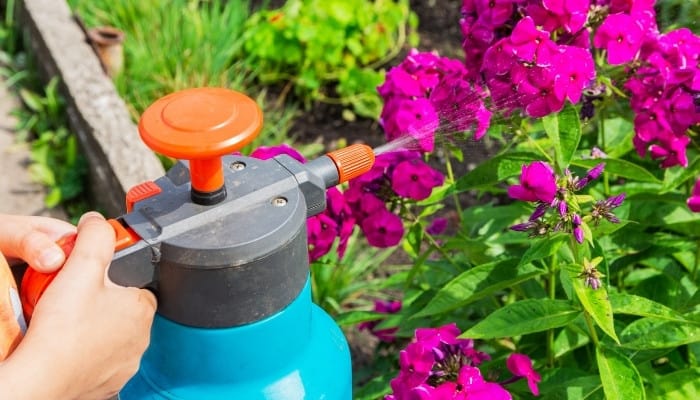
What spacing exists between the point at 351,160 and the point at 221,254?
0.74 feet

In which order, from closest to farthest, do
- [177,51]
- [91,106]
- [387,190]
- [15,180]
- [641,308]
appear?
[641,308], [387,190], [91,106], [15,180], [177,51]

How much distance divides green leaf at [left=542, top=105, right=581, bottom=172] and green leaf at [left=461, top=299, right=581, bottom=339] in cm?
21

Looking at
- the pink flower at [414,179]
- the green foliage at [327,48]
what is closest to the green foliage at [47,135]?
the green foliage at [327,48]

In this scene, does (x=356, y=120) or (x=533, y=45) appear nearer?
(x=533, y=45)

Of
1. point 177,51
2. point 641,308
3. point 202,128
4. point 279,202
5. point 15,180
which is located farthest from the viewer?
point 177,51

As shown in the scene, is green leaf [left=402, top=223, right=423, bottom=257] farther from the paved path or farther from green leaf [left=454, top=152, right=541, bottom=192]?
the paved path

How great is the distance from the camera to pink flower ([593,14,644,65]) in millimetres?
1400

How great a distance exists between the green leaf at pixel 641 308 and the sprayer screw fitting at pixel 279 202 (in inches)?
22.3

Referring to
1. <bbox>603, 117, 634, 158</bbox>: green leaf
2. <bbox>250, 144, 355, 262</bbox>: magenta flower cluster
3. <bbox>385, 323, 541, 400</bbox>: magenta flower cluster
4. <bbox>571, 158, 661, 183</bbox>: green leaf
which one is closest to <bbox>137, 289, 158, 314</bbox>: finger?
<bbox>385, 323, 541, 400</bbox>: magenta flower cluster

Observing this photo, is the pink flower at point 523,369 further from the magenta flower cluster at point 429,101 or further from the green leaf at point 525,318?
the magenta flower cluster at point 429,101

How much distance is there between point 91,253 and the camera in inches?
35.7

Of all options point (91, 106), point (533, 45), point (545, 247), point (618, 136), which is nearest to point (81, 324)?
point (545, 247)

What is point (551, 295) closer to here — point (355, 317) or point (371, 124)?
point (355, 317)

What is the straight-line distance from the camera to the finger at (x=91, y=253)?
0.91 m
